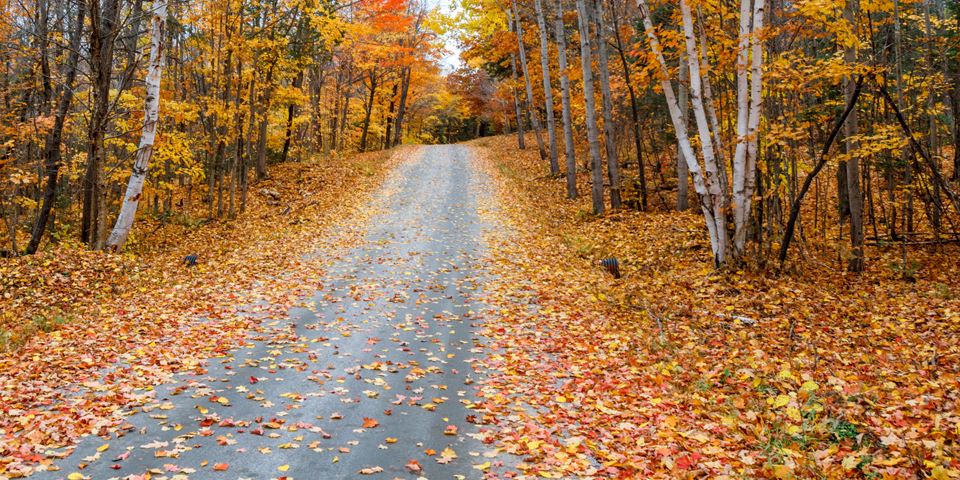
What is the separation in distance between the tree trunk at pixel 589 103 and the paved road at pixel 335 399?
20.9 ft

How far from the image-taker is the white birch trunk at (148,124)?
1051 cm

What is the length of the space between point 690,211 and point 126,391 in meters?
12.4

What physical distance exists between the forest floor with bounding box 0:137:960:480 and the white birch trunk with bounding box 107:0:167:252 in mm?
1010

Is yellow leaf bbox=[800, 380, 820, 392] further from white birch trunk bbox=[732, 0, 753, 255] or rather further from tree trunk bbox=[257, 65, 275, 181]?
tree trunk bbox=[257, 65, 275, 181]

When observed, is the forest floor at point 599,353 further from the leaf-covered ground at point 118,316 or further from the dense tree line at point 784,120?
the dense tree line at point 784,120

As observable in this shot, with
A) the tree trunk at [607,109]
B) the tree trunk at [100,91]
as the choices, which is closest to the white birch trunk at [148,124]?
the tree trunk at [100,91]

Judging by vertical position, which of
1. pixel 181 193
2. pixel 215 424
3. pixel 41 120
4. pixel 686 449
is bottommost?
pixel 686 449

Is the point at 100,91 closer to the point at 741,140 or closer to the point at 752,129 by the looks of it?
the point at 741,140

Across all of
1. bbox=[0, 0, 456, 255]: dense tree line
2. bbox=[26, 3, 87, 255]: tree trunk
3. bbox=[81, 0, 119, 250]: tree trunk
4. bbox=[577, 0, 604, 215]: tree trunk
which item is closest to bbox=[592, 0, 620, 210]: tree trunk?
bbox=[577, 0, 604, 215]: tree trunk

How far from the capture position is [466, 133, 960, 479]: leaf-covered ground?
4.14m

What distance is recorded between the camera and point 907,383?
507 centimetres

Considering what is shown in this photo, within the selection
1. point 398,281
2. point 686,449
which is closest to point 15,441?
point 686,449

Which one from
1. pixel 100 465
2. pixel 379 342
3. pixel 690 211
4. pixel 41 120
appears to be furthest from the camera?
pixel 690 211

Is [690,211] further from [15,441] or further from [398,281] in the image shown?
[15,441]
